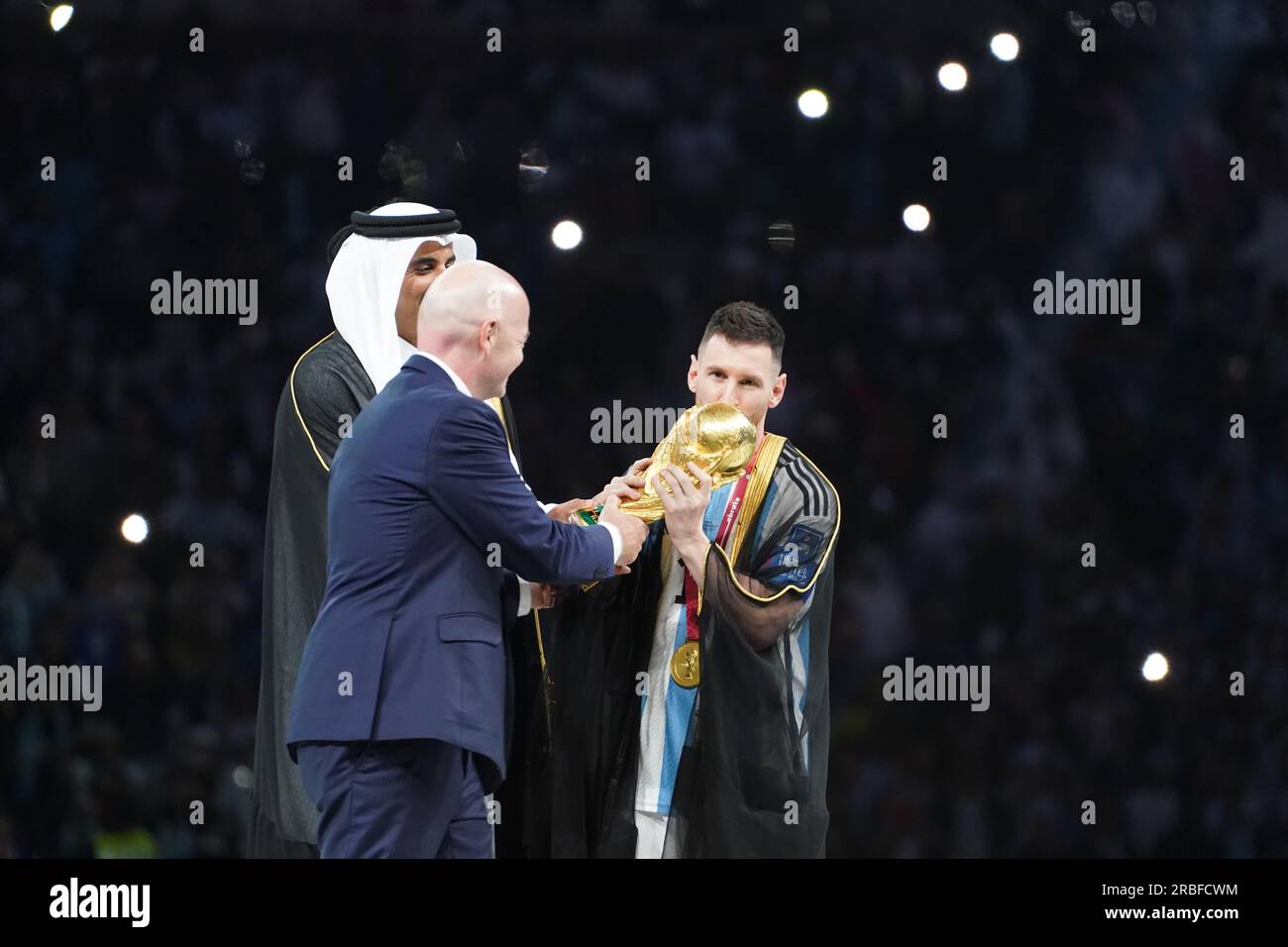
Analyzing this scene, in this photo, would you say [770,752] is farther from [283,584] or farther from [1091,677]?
[1091,677]

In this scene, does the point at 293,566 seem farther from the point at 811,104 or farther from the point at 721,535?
the point at 811,104

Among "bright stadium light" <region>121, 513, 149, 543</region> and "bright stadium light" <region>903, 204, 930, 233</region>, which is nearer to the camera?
"bright stadium light" <region>121, 513, 149, 543</region>

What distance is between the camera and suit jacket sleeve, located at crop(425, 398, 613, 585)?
13.1 ft

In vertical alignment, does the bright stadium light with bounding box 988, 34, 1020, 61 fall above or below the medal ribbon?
above

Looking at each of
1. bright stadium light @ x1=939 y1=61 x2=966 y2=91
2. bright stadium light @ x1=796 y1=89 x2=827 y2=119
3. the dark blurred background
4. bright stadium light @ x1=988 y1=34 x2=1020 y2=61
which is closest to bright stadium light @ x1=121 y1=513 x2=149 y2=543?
the dark blurred background

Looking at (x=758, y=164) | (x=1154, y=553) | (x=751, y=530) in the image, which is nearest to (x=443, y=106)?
(x=758, y=164)

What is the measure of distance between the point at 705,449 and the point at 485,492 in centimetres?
55

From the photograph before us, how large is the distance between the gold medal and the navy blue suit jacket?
0.51m

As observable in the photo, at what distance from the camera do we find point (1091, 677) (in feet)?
20.6

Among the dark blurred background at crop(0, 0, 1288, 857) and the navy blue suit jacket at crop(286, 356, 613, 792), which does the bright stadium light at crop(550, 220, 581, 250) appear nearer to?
the dark blurred background at crop(0, 0, 1288, 857)

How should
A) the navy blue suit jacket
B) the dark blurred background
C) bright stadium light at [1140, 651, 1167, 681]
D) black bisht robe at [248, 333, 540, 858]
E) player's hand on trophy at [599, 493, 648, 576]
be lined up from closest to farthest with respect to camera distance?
the navy blue suit jacket < player's hand on trophy at [599, 493, 648, 576] < black bisht robe at [248, 333, 540, 858] < the dark blurred background < bright stadium light at [1140, 651, 1167, 681]

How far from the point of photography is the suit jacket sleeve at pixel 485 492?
4.01 meters

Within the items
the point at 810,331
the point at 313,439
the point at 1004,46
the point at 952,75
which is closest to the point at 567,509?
the point at 313,439
